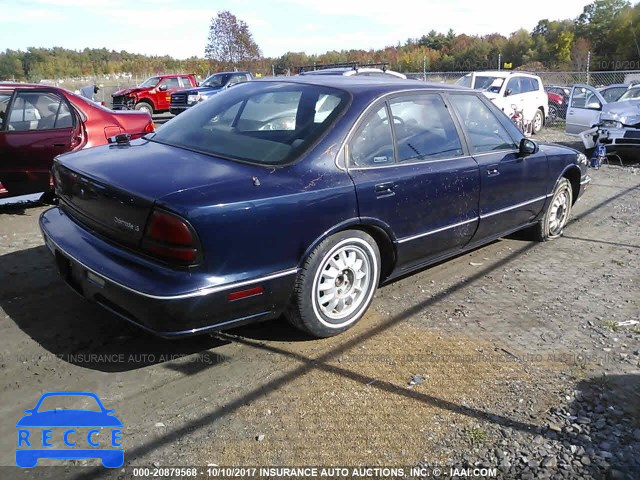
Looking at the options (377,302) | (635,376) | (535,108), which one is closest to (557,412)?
(635,376)

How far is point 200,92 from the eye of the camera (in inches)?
739

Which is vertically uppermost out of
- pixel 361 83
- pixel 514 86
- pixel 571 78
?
pixel 571 78

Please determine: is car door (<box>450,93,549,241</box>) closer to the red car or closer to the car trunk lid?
the car trunk lid

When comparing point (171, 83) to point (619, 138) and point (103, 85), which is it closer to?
point (103, 85)

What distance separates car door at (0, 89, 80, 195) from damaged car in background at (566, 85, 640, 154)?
376 inches

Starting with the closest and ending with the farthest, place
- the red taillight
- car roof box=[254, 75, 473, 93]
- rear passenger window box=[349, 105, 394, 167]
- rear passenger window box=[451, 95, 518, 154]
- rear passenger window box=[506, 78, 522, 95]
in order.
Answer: the red taillight < rear passenger window box=[349, 105, 394, 167] < car roof box=[254, 75, 473, 93] < rear passenger window box=[451, 95, 518, 154] < rear passenger window box=[506, 78, 522, 95]

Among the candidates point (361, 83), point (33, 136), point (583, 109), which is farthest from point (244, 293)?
point (583, 109)

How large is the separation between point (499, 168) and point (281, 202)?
7.47 ft

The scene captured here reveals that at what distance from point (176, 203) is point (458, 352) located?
198cm

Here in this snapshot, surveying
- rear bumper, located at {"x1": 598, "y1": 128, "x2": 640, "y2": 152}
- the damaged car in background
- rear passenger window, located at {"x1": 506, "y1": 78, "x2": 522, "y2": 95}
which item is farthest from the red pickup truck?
rear bumper, located at {"x1": 598, "y1": 128, "x2": 640, "y2": 152}

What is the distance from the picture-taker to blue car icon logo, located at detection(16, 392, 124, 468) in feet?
8.24

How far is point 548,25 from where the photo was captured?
56.2m

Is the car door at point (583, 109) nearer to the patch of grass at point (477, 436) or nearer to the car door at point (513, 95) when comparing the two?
the car door at point (513, 95)

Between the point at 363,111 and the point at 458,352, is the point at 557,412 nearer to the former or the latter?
the point at 458,352
